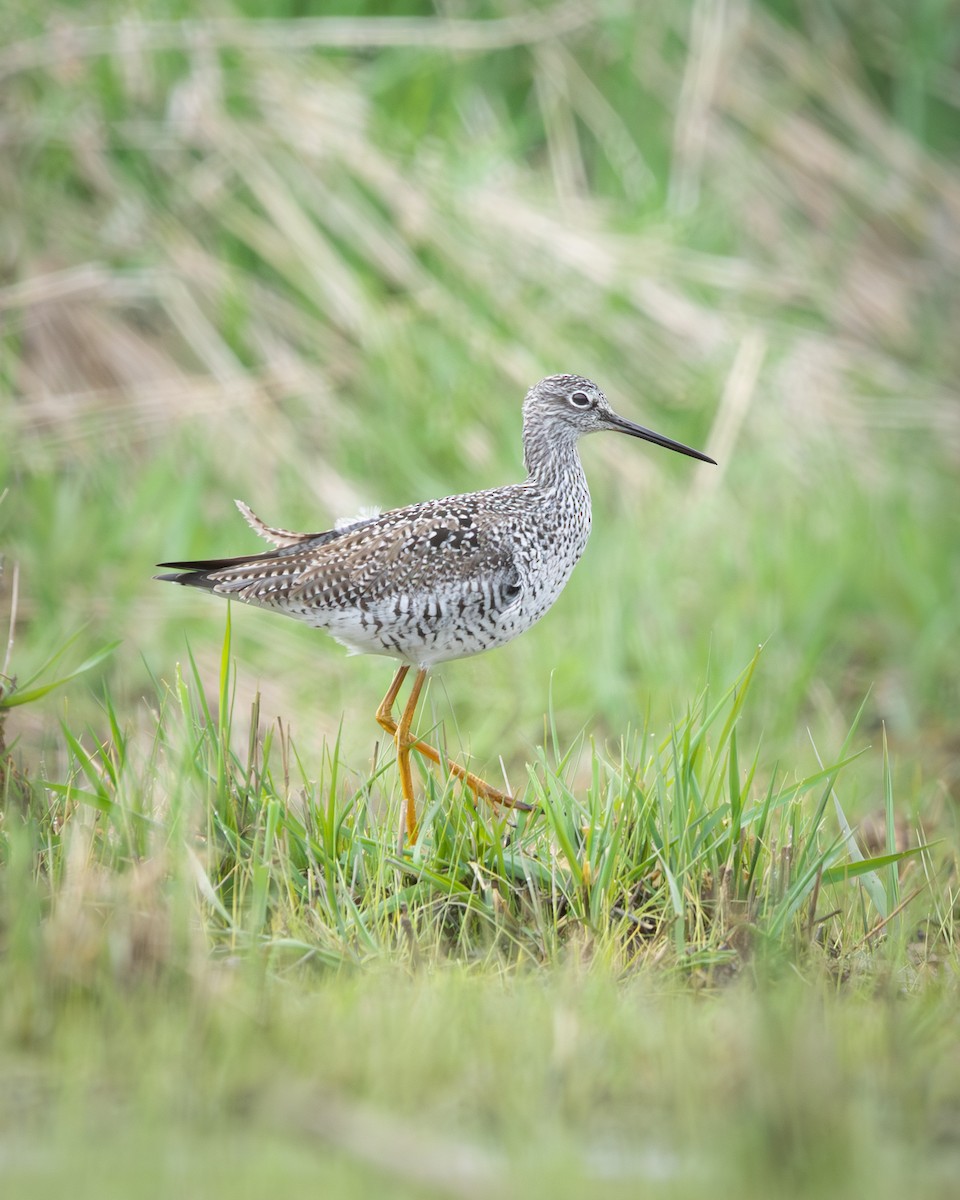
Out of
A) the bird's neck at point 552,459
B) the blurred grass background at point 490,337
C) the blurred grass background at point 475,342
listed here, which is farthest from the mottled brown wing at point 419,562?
the blurred grass background at point 475,342

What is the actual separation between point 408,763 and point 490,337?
4.77 m

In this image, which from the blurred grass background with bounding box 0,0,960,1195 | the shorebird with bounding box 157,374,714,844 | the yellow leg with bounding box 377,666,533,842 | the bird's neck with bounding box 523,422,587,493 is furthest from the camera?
the blurred grass background with bounding box 0,0,960,1195

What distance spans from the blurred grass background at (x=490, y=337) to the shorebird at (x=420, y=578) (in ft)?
7.08

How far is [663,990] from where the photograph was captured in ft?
15.1

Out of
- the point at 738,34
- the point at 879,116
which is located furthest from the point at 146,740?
the point at 879,116

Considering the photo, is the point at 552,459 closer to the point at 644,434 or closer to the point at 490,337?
the point at 644,434

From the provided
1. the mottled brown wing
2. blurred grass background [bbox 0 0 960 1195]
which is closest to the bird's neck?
the mottled brown wing

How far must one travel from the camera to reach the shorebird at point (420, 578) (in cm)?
580

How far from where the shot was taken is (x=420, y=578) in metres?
5.82

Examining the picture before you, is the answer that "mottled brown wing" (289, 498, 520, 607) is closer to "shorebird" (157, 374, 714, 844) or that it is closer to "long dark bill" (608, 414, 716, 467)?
"shorebird" (157, 374, 714, 844)

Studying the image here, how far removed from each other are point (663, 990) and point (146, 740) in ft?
11.0

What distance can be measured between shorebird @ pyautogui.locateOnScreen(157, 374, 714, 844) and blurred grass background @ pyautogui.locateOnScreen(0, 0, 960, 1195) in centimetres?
216

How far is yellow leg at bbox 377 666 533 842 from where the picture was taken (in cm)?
536

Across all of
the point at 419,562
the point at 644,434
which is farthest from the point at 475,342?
the point at 419,562
